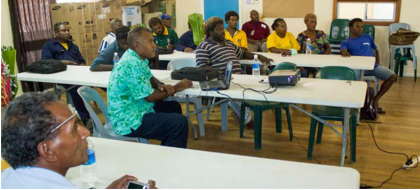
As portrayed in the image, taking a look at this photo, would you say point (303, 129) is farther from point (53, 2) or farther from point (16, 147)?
point (53, 2)

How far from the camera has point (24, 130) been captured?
1317 mm

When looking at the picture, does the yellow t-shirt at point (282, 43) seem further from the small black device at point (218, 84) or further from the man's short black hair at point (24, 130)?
the man's short black hair at point (24, 130)

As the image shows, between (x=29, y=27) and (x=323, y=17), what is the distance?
5.05m

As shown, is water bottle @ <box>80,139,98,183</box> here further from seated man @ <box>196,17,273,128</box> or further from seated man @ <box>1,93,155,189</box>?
seated man @ <box>196,17,273,128</box>

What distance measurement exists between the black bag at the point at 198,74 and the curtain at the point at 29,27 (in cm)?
319

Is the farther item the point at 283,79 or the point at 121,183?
the point at 283,79

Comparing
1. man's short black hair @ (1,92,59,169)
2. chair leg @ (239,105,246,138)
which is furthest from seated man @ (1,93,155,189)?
chair leg @ (239,105,246,138)

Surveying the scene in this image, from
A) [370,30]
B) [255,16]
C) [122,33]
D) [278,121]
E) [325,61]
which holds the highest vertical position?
[255,16]

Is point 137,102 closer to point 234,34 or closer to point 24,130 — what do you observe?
point 24,130

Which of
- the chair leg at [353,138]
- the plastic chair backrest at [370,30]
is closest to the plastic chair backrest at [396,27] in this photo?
the plastic chair backrest at [370,30]

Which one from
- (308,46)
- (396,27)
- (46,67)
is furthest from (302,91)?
(396,27)

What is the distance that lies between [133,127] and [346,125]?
1.54m

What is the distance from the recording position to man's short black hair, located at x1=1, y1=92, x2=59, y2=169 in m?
1.32

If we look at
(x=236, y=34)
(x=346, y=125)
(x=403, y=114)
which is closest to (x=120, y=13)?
(x=236, y=34)
